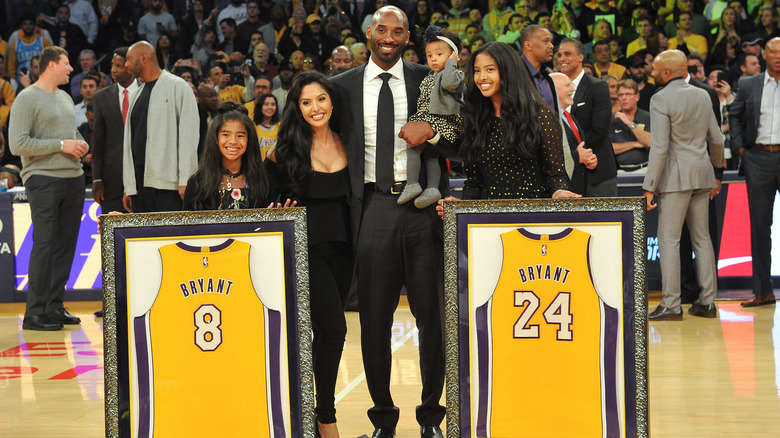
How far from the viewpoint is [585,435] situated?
10.6ft

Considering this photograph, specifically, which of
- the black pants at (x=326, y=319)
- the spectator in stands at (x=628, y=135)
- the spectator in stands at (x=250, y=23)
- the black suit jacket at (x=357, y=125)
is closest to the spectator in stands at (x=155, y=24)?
the spectator in stands at (x=250, y=23)

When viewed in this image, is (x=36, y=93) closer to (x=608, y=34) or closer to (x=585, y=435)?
(x=585, y=435)

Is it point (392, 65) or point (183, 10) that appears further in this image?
point (183, 10)

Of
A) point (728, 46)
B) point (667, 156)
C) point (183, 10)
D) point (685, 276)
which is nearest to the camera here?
point (667, 156)

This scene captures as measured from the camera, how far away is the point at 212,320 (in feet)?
10.9

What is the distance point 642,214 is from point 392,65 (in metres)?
1.21

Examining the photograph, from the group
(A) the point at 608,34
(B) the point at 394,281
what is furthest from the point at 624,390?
(A) the point at 608,34

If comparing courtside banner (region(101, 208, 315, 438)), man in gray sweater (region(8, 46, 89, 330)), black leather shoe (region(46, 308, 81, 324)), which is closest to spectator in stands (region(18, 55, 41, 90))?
man in gray sweater (region(8, 46, 89, 330))

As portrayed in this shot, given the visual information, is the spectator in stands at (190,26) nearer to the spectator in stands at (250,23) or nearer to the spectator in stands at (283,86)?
the spectator in stands at (250,23)

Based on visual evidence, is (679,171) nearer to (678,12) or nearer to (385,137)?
(385,137)

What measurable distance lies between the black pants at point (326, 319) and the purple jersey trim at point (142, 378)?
67 cm

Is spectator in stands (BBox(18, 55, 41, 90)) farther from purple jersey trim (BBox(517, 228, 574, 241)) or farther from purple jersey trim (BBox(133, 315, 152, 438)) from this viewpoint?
purple jersey trim (BBox(517, 228, 574, 241))

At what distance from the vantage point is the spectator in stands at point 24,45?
39.8 feet

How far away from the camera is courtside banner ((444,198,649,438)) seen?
322cm
